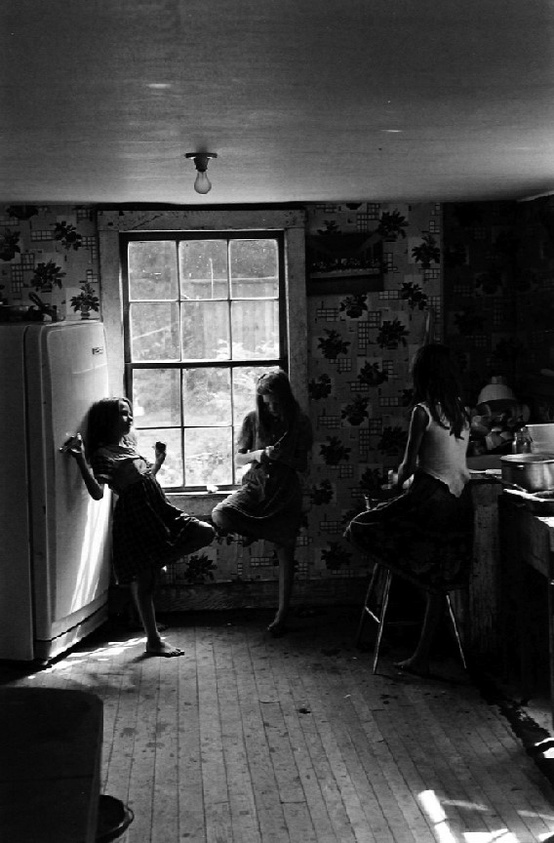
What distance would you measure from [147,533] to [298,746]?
5.44 ft

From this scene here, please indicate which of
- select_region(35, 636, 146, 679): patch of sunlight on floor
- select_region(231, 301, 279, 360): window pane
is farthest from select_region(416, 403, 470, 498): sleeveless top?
select_region(35, 636, 146, 679): patch of sunlight on floor

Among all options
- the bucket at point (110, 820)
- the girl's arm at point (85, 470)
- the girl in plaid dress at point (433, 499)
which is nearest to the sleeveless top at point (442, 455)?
the girl in plaid dress at point (433, 499)

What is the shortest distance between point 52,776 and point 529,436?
159 inches

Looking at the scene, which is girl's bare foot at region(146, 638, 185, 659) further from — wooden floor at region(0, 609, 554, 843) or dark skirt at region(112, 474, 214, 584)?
dark skirt at region(112, 474, 214, 584)

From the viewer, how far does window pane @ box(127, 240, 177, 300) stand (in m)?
6.43

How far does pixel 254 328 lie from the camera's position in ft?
21.4

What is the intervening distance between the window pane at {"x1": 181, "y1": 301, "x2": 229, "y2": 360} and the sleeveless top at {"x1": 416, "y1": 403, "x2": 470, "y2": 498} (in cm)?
176

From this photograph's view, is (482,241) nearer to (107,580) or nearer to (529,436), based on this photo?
(529,436)

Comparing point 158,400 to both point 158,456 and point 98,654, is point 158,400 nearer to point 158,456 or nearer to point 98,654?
point 158,456

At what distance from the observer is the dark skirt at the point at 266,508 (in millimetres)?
6004

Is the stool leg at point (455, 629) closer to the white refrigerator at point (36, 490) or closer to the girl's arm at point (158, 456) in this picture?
the girl's arm at point (158, 456)

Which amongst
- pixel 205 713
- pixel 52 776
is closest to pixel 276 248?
pixel 205 713

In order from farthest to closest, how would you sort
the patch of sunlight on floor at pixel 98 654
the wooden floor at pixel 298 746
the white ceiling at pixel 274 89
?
the patch of sunlight on floor at pixel 98 654
the wooden floor at pixel 298 746
the white ceiling at pixel 274 89

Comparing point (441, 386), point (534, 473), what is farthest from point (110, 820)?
point (441, 386)
